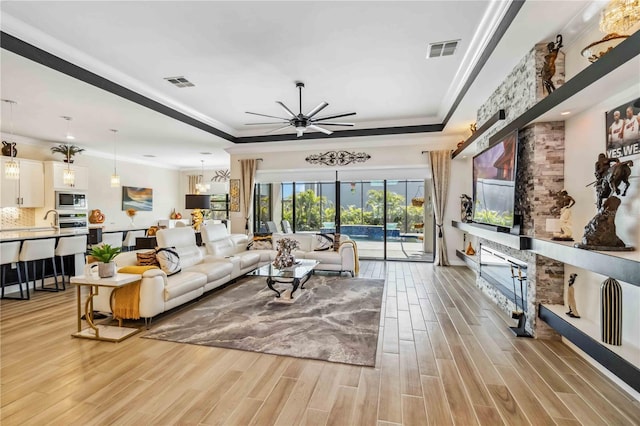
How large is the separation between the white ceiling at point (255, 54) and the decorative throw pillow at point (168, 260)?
2.43 metres

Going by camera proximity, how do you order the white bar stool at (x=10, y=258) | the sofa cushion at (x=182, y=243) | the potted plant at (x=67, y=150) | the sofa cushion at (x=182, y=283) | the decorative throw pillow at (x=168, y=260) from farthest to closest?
the potted plant at (x=67, y=150)
the sofa cushion at (x=182, y=243)
the white bar stool at (x=10, y=258)
the decorative throw pillow at (x=168, y=260)
the sofa cushion at (x=182, y=283)

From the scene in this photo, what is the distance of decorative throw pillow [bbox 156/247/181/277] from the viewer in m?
4.27

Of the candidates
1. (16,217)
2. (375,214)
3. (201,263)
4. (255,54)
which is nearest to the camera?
(255,54)

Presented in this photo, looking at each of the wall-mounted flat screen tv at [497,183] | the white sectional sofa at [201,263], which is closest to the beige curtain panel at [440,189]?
the wall-mounted flat screen tv at [497,183]

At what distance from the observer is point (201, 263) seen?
17.7 feet

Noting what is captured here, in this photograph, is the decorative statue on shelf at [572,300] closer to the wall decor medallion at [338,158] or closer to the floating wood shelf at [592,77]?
the floating wood shelf at [592,77]

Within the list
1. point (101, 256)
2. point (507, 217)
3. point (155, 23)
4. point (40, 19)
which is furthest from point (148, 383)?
point (507, 217)

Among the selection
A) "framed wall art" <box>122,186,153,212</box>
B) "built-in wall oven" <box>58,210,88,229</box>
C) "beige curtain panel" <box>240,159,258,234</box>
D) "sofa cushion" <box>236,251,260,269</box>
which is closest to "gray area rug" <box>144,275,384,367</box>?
"sofa cushion" <box>236,251,260,269</box>

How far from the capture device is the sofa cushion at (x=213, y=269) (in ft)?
15.6

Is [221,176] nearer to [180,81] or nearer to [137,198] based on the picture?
[137,198]

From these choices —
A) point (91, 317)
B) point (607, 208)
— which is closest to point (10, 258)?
point (91, 317)

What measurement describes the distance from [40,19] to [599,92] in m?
5.20

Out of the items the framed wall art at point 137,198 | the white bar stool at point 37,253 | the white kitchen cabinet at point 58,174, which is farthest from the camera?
the framed wall art at point 137,198

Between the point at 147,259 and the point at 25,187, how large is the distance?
5.22 m
